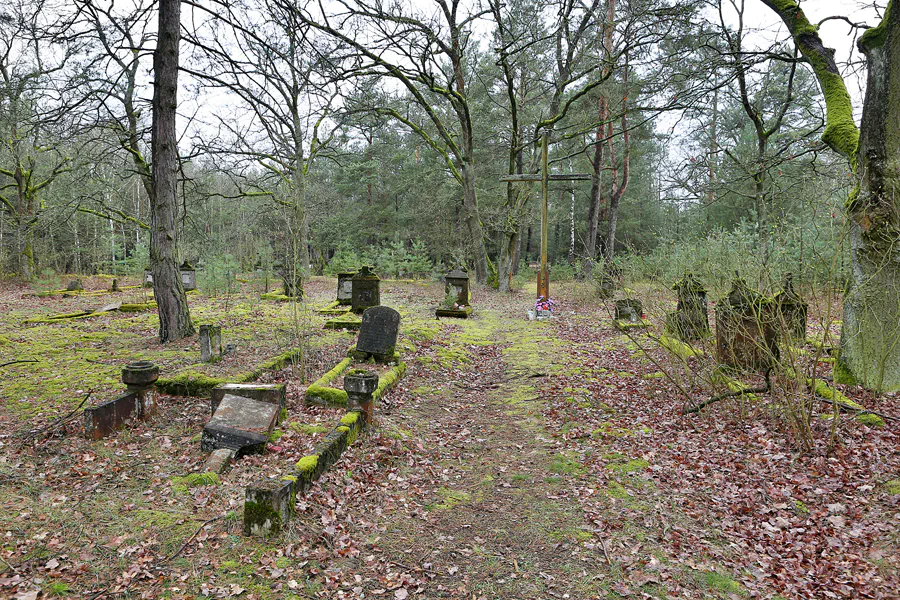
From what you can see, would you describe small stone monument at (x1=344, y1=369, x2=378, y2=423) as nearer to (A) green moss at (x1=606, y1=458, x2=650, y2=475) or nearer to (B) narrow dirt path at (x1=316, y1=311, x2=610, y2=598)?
(B) narrow dirt path at (x1=316, y1=311, x2=610, y2=598)

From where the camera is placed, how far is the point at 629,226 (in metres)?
29.2

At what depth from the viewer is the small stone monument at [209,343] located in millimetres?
7008

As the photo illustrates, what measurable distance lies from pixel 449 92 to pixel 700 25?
871 cm

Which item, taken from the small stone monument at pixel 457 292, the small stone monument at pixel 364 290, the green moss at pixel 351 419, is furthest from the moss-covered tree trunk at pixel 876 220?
the small stone monument at pixel 364 290

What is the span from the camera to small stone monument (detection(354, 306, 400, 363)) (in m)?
7.64

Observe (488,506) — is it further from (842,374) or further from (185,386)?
(842,374)

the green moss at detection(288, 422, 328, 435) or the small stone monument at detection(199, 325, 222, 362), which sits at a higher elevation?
the small stone monument at detection(199, 325, 222, 362)

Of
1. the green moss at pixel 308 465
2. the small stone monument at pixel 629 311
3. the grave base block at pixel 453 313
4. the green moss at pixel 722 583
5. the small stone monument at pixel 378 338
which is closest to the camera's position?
the green moss at pixel 722 583

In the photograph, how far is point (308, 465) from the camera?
394cm

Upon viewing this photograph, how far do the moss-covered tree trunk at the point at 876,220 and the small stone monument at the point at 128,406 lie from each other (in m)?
7.44

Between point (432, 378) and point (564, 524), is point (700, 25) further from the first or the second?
point (564, 524)

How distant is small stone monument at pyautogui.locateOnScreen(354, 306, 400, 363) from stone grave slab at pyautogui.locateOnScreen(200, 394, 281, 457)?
2705 millimetres

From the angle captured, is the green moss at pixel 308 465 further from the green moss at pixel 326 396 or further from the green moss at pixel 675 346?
the green moss at pixel 675 346

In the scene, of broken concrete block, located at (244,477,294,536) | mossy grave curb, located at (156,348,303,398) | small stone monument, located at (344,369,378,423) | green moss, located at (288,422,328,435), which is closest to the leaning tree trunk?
mossy grave curb, located at (156,348,303,398)
